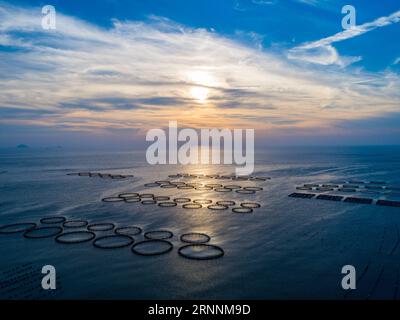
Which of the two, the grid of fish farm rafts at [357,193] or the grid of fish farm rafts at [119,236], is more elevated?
the grid of fish farm rafts at [357,193]

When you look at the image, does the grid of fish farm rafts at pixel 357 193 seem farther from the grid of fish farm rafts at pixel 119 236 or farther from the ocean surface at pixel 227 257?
the grid of fish farm rafts at pixel 119 236

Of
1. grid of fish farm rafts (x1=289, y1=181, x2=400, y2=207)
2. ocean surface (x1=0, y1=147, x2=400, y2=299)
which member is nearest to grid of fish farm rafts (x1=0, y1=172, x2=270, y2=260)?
ocean surface (x1=0, y1=147, x2=400, y2=299)

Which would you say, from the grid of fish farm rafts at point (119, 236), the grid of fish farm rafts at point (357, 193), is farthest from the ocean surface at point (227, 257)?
the grid of fish farm rafts at point (357, 193)

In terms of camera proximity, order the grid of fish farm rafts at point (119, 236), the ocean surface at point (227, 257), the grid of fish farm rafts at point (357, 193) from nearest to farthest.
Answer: the ocean surface at point (227, 257), the grid of fish farm rafts at point (119, 236), the grid of fish farm rafts at point (357, 193)

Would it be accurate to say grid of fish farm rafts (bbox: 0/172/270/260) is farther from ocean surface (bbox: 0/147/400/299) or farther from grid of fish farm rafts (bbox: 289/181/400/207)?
grid of fish farm rafts (bbox: 289/181/400/207)

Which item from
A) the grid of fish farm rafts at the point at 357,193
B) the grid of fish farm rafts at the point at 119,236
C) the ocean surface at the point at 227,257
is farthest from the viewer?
the grid of fish farm rafts at the point at 357,193

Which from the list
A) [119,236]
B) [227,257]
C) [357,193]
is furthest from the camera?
[357,193]

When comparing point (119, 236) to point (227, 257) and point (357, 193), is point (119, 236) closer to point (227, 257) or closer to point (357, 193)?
point (227, 257)

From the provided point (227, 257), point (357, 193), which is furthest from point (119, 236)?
point (357, 193)
